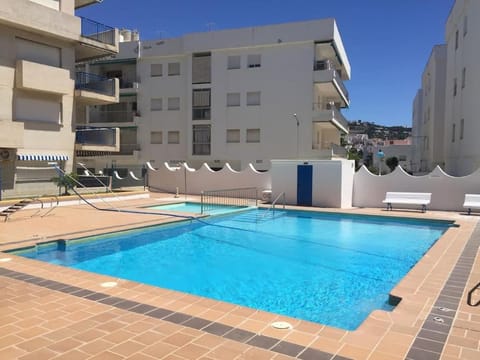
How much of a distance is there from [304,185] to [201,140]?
18.5 metres

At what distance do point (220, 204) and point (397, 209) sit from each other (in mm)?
8593

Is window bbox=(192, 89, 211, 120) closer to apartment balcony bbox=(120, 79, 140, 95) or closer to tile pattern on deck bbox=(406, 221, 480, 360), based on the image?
apartment balcony bbox=(120, 79, 140, 95)

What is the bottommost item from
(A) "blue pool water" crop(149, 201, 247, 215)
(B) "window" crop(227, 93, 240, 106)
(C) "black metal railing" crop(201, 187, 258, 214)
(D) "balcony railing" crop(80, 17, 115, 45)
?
(A) "blue pool water" crop(149, 201, 247, 215)

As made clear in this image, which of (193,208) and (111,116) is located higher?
(111,116)

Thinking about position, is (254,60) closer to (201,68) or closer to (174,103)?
(201,68)

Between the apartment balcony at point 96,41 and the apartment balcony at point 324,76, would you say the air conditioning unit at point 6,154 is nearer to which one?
the apartment balcony at point 96,41

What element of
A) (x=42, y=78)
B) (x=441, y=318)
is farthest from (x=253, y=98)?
(x=441, y=318)

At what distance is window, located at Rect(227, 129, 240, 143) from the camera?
36.4 m

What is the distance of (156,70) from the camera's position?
39000 mm

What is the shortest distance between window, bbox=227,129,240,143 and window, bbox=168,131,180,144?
5.16 m

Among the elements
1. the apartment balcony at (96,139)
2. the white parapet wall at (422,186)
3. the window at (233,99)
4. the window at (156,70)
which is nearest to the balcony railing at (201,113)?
the window at (233,99)

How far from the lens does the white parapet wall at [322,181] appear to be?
19.9 meters

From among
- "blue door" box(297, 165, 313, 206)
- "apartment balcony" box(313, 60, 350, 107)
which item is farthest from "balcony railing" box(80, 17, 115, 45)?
"apartment balcony" box(313, 60, 350, 107)

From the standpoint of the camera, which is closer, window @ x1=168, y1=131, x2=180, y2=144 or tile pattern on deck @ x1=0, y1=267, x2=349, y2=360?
tile pattern on deck @ x1=0, y1=267, x2=349, y2=360
